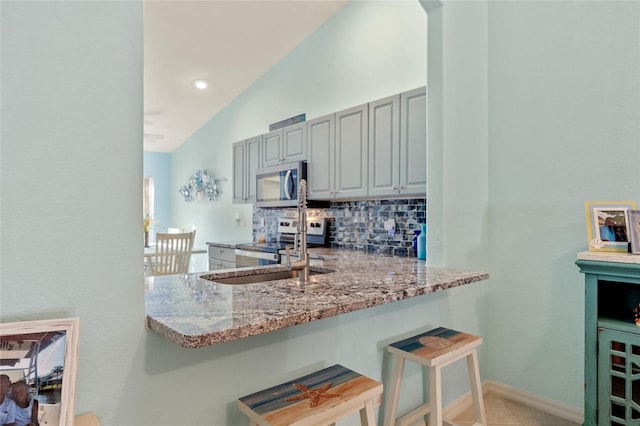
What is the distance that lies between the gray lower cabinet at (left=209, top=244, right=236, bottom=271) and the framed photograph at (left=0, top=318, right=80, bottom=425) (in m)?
3.04

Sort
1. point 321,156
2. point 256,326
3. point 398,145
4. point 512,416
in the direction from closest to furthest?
point 256,326 < point 512,416 < point 398,145 < point 321,156

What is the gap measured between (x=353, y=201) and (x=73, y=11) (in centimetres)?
265

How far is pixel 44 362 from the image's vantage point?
860 mm

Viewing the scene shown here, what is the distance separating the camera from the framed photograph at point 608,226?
1.91 m

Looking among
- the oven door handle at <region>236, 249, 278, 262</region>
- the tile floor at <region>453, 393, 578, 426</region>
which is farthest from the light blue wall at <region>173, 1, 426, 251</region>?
the tile floor at <region>453, 393, 578, 426</region>

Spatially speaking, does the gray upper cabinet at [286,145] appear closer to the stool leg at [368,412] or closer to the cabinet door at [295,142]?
the cabinet door at [295,142]

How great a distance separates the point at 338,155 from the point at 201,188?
337cm

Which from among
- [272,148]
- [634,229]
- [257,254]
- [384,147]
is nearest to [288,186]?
[272,148]

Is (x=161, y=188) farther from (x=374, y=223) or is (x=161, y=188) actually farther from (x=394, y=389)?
(x=394, y=389)

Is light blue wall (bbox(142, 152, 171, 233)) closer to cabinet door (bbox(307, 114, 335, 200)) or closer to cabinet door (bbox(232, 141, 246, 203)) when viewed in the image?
cabinet door (bbox(232, 141, 246, 203))

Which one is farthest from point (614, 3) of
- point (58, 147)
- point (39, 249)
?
point (39, 249)

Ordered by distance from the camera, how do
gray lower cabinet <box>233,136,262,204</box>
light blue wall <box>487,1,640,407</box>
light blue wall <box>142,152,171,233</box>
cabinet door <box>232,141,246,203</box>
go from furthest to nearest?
light blue wall <box>142,152,171,233</box> < cabinet door <box>232,141,246,203</box> < gray lower cabinet <box>233,136,262,204</box> < light blue wall <box>487,1,640,407</box>

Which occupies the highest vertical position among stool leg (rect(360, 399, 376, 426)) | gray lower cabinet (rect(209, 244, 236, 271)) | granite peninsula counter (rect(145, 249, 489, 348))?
granite peninsula counter (rect(145, 249, 489, 348))

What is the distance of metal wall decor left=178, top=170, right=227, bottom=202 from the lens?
18.1ft
